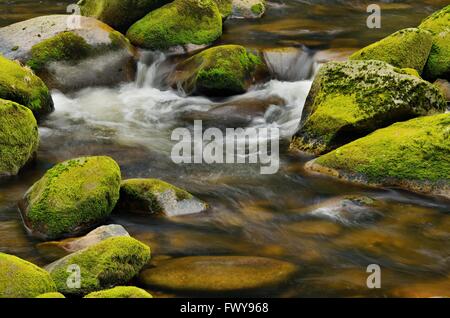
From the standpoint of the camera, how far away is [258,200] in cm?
901

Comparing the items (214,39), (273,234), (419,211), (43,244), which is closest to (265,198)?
(273,234)

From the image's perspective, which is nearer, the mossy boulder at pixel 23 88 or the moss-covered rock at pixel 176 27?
the mossy boulder at pixel 23 88

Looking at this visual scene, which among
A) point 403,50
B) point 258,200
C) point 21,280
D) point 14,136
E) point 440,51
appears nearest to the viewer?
point 21,280

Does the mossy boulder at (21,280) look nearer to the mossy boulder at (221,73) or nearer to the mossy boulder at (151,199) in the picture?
the mossy boulder at (151,199)

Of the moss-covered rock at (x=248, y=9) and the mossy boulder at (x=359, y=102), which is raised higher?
the moss-covered rock at (x=248, y=9)

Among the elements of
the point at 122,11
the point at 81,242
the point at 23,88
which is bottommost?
the point at 81,242

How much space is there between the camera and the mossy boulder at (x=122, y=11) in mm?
14984

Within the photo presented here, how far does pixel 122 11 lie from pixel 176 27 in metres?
1.29

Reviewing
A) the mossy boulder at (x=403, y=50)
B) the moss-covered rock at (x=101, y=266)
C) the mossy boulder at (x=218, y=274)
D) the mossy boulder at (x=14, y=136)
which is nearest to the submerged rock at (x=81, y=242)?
the moss-covered rock at (x=101, y=266)

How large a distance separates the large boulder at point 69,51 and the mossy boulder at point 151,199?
18.1 feet

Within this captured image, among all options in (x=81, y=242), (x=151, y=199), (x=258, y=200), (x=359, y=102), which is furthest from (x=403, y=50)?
(x=81, y=242)

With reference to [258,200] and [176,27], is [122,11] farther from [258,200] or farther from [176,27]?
[258,200]

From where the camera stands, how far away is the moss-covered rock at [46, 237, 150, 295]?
625 centimetres
